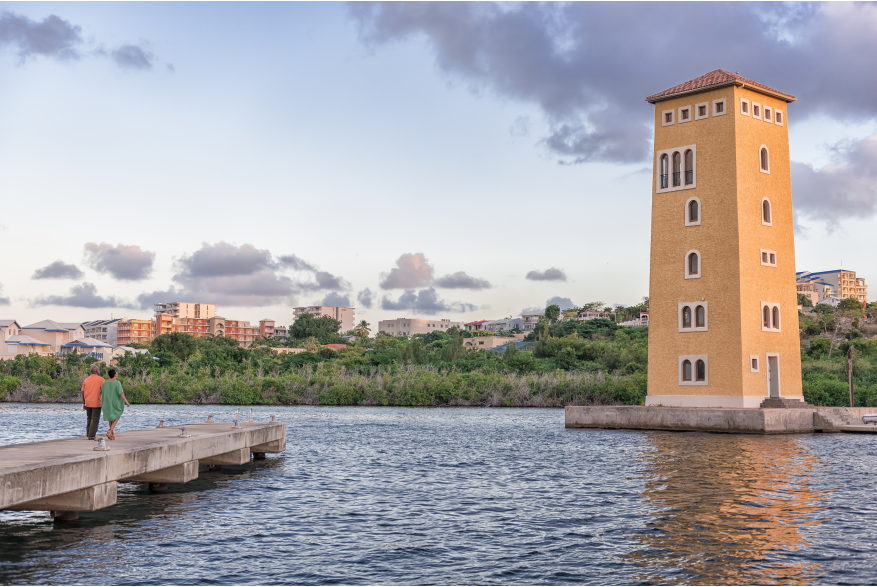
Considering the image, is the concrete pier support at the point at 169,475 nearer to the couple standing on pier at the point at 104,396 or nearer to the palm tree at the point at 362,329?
the couple standing on pier at the point at 104,396

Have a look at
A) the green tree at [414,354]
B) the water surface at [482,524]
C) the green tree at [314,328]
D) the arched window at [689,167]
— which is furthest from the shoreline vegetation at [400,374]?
the green tree at [314,328]

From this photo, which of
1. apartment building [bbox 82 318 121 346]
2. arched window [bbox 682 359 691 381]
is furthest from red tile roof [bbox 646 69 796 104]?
apartment building [bbox 82 318 121 346]

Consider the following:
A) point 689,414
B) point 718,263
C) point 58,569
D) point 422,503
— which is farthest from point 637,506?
point 718,263

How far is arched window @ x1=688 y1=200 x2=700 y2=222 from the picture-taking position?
40.9 meters

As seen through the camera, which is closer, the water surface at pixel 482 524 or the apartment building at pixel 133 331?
the water surface at pixel 482 524

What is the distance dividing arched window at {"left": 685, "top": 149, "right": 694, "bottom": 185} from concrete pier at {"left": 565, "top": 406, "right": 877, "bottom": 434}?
38.0 ft

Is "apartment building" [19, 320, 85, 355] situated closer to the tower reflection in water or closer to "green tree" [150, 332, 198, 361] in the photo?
"green tree" [150, 332, 198, 361]

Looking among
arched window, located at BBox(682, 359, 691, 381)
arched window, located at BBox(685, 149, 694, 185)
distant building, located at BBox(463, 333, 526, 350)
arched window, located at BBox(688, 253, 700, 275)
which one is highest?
arched window, located at BBox(685, 149, 694, 185)

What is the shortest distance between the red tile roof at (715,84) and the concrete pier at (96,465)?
2889 cm

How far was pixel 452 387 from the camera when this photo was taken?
75.1 meters

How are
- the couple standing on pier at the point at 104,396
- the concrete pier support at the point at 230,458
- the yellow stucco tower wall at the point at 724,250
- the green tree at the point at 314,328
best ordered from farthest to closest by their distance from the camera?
the green tree at the point at 314,328 < the yellow stucco tower wall at the point at 724,250 < the concrete pier support at the point at 230,458 < the couple standing on pier at the point at 104,396

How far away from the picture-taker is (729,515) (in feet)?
54.0

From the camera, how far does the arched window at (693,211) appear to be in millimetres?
40875

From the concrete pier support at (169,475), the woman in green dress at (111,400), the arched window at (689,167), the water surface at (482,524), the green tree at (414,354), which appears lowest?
the water surface at (482,524)
